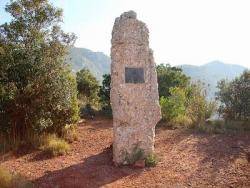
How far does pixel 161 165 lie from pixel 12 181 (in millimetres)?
3856

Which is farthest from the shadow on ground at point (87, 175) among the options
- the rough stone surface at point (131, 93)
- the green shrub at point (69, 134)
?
the green shrub at point (69, 134)

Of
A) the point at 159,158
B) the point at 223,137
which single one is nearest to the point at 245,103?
the point at 223,137

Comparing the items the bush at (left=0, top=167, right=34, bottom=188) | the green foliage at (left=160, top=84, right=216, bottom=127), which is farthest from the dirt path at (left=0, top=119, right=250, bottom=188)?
the green foliage at (left=160, top=84, right=216, bottom=127)

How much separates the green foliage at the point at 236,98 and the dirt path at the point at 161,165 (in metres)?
1.98

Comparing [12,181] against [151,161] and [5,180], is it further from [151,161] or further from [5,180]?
[151,161]

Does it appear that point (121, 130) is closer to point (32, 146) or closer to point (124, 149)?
point (124, 149)

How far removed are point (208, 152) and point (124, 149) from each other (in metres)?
2.67

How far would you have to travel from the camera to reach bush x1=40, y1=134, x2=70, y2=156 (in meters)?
11.3

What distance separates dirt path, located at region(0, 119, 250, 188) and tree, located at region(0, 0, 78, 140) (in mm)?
1122

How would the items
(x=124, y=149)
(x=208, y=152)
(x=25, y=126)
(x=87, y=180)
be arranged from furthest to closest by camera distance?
(x=25, y=126), (x=208, y=152), (x=124, y=149), (x=87, y=180)

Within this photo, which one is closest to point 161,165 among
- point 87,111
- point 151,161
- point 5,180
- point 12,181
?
point 151,161

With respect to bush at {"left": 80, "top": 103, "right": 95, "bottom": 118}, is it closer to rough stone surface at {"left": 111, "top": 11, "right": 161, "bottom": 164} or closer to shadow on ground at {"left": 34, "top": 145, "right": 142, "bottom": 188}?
shadow on ground at {"left": 34, "top": 145, "right": 142, "bottom": 188}

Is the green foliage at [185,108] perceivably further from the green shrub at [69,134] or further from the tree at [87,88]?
the tree at [87,88]

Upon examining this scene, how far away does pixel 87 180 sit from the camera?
9.01 meters
